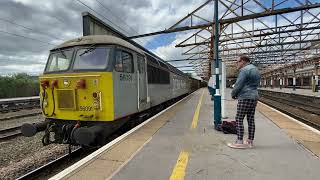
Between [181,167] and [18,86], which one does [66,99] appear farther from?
[18,86]

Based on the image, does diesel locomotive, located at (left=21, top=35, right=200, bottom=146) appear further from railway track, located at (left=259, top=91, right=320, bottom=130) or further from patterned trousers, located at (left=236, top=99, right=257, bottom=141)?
railway track, located at (left=259, top=91, right=320, bottom=130)

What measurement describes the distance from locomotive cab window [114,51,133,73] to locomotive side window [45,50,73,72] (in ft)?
4.36

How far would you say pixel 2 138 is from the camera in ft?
33.2

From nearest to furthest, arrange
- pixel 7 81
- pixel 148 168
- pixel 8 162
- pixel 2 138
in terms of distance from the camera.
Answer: pixel 148 168 < pixel 8 162 < pixel 2 138 < pixel 7 81

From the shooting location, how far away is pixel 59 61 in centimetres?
762

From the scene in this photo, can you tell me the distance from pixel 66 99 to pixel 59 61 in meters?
1.28

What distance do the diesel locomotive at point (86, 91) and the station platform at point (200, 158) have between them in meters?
0.71

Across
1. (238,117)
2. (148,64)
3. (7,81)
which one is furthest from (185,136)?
(7,81)

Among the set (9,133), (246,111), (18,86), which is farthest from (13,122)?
(18,86)

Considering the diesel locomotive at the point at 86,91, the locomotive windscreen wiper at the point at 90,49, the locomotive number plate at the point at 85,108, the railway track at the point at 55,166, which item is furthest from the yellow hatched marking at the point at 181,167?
the locomotive windscreen wiper at the point at 90,49

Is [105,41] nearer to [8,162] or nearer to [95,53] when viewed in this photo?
[95,53]

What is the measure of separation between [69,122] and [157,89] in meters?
5.39

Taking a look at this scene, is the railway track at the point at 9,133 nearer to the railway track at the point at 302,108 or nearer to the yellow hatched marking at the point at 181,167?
the yellow hatched marking at the point at 181,167

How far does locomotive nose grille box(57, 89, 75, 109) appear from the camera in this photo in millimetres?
6947
